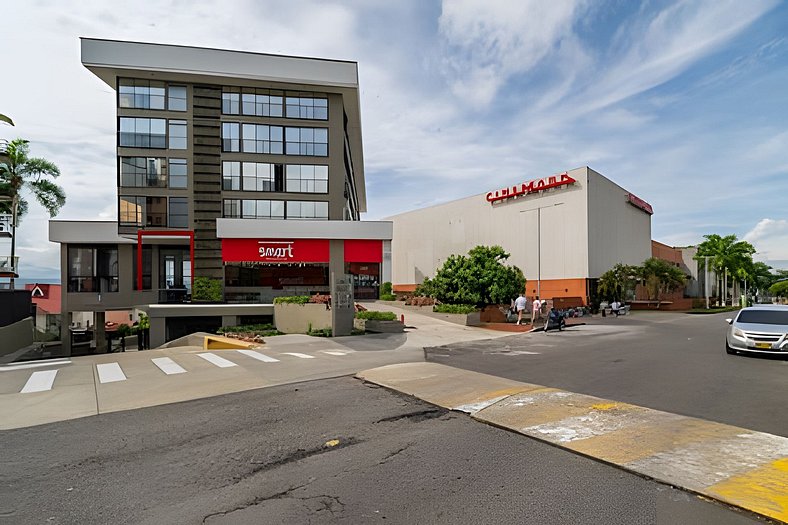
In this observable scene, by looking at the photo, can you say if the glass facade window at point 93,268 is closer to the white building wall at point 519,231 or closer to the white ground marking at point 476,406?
the white building wall at point 519,231

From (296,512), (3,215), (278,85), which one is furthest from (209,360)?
(3,215)

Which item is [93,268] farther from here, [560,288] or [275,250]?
[560,288]

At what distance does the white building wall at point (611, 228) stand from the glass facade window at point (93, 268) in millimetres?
38082

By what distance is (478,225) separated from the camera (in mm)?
53625

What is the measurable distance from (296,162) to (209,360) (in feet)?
86.0

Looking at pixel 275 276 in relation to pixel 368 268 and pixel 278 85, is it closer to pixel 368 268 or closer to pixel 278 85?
pixel 278 85

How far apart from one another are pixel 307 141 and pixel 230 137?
564 centimetres

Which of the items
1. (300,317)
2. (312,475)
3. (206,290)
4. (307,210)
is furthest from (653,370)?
(307,210)

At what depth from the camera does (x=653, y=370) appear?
41.4 feet

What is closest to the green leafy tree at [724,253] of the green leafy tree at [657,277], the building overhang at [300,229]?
the green leafy tree at [657,277]

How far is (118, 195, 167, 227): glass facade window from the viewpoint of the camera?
1449 inches

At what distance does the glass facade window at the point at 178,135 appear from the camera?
3753cm

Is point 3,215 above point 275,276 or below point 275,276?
above

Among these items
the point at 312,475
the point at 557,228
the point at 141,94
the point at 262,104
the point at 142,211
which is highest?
the point at 141,94
